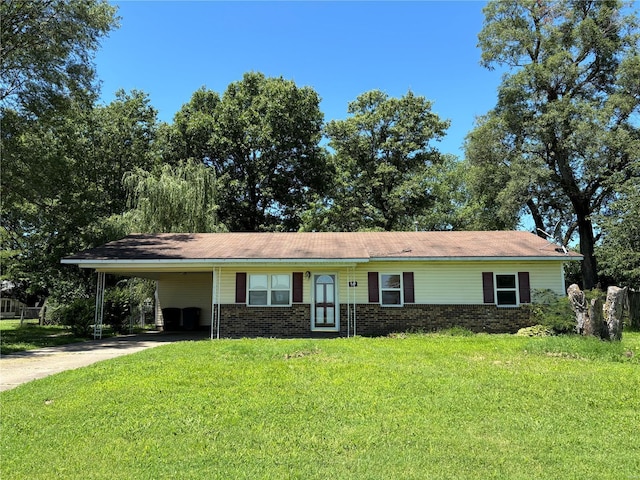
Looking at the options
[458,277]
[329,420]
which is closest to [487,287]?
[458,277]

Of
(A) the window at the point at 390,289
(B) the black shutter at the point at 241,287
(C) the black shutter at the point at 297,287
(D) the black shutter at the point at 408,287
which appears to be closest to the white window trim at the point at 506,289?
(D) the black shutter at the point at 408,287

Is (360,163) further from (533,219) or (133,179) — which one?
(133,179)

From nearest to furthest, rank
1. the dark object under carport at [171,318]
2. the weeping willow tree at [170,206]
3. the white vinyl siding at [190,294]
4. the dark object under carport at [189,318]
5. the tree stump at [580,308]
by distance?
1. the tree stump at [580,308]
2. the dark object under carport at [189,318]
3. the dark object under carport at [171,318]
4. the white vinyl siding at [190,294]
5. the weeping willow tree at [170,206]

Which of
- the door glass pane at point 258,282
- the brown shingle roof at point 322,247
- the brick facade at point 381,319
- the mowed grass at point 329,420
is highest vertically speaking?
the brown shingle roof at point 322,247

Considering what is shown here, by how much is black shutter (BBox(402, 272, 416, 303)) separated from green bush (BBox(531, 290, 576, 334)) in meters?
A: 3.89

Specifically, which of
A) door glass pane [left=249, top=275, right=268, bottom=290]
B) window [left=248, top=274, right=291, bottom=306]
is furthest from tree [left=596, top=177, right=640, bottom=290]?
door glass pane [left=249, top=275, right=268, bottom=290]

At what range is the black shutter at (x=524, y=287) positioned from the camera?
15.5m

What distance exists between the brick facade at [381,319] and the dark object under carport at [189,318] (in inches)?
197

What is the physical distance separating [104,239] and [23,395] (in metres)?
19.6

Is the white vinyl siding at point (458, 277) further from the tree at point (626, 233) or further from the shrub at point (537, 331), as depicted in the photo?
the tree at point (626, 233)

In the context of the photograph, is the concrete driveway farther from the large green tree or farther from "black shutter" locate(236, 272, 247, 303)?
the large green tree

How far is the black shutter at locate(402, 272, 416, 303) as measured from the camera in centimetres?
1552

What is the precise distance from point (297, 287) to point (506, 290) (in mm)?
7013

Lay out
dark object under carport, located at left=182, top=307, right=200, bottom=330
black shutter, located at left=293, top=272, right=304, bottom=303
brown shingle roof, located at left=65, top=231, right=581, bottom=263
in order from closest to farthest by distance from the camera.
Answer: brown shingle roof, located at left=65, top=231, right=581, bottom=263, black shutter, located at left=293, top=272, right=304, bottom=303, dark object under carport, located at left=182, top=307, right=200, bottom=330
